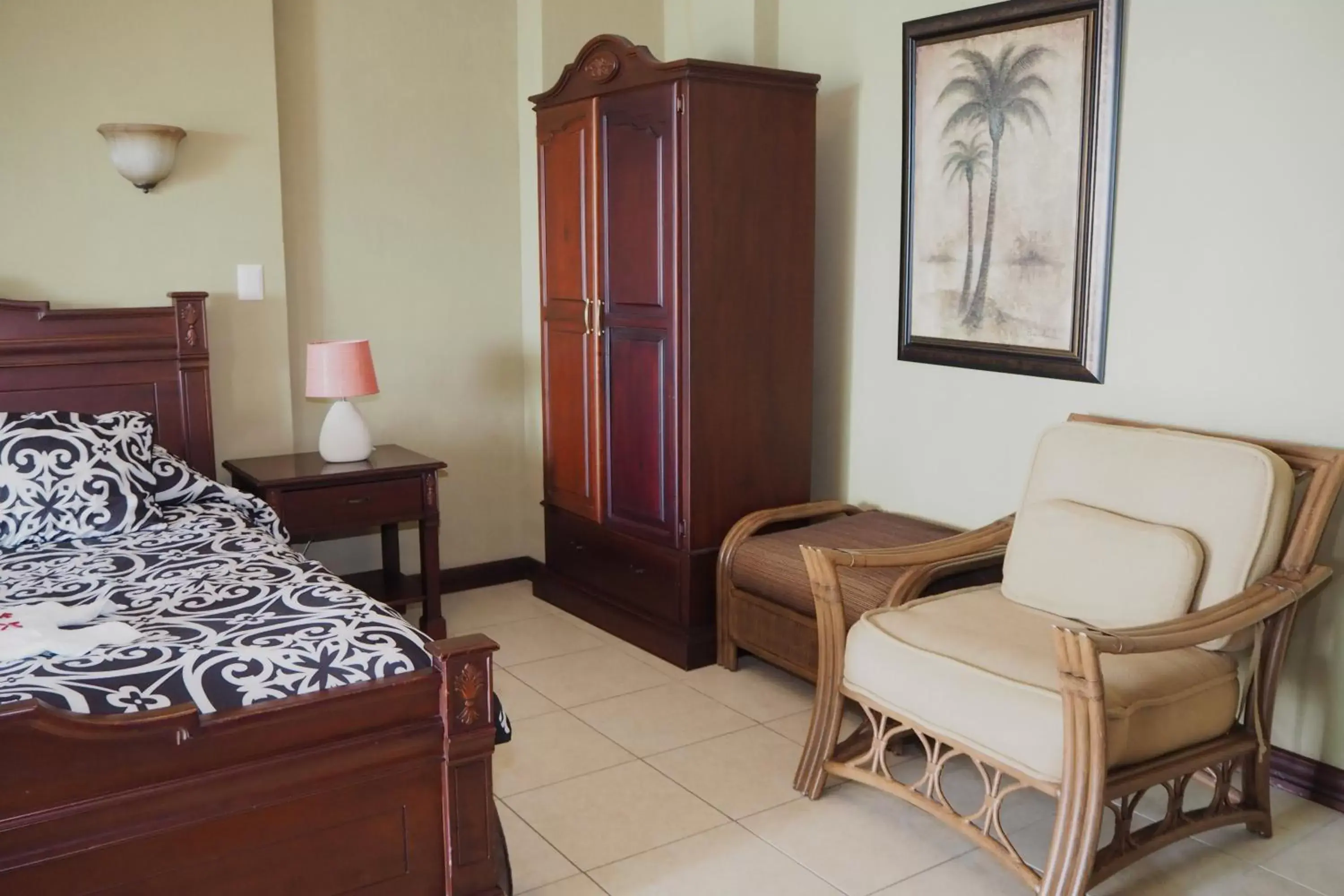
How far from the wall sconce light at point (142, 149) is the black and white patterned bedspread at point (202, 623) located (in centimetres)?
117

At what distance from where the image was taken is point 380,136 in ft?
13.6

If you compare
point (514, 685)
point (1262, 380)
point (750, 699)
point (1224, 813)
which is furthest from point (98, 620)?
point (1262, 380)

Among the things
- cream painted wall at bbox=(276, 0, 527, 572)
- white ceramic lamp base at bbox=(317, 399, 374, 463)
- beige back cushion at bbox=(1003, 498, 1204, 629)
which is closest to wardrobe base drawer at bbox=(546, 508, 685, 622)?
cream painted wall at bbox=(276, 0, 527, 572)

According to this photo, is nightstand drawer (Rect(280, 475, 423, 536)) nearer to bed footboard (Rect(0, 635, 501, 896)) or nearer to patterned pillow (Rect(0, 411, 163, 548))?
patterned pillow (Rect(0, 411, 163, 548))

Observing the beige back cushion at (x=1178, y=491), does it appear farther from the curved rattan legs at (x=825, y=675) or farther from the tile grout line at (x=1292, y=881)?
the tile grout line at (x=1292, y=881)

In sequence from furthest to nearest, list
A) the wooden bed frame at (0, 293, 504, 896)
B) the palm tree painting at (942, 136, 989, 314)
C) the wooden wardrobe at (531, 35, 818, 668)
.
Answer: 1. the wooden wardrobe at (531, 35, 818, 668)
2. the palm tree painting at (942, 136, 989, 314)
3. the wooden bed frame at (0, 293, 504, 896)

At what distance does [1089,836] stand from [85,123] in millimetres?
3341

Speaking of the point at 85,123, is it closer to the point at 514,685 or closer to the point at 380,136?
the point at 380,136

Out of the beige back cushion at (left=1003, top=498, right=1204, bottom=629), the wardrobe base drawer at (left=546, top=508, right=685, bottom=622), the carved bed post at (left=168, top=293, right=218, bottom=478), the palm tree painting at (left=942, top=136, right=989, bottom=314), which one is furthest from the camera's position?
the wardrobe base drawer at (left=546, top=508, right=685, bottom=622)

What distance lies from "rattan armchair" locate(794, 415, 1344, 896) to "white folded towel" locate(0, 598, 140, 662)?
4.86ft

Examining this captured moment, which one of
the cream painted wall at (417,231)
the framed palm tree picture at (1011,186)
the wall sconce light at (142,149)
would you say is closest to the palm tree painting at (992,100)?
the framed palm tree picture at (1011,186)

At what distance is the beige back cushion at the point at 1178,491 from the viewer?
2457 millimetres

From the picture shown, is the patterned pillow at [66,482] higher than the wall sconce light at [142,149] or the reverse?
the reverse

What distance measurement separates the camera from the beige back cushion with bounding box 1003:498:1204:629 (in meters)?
2.47
